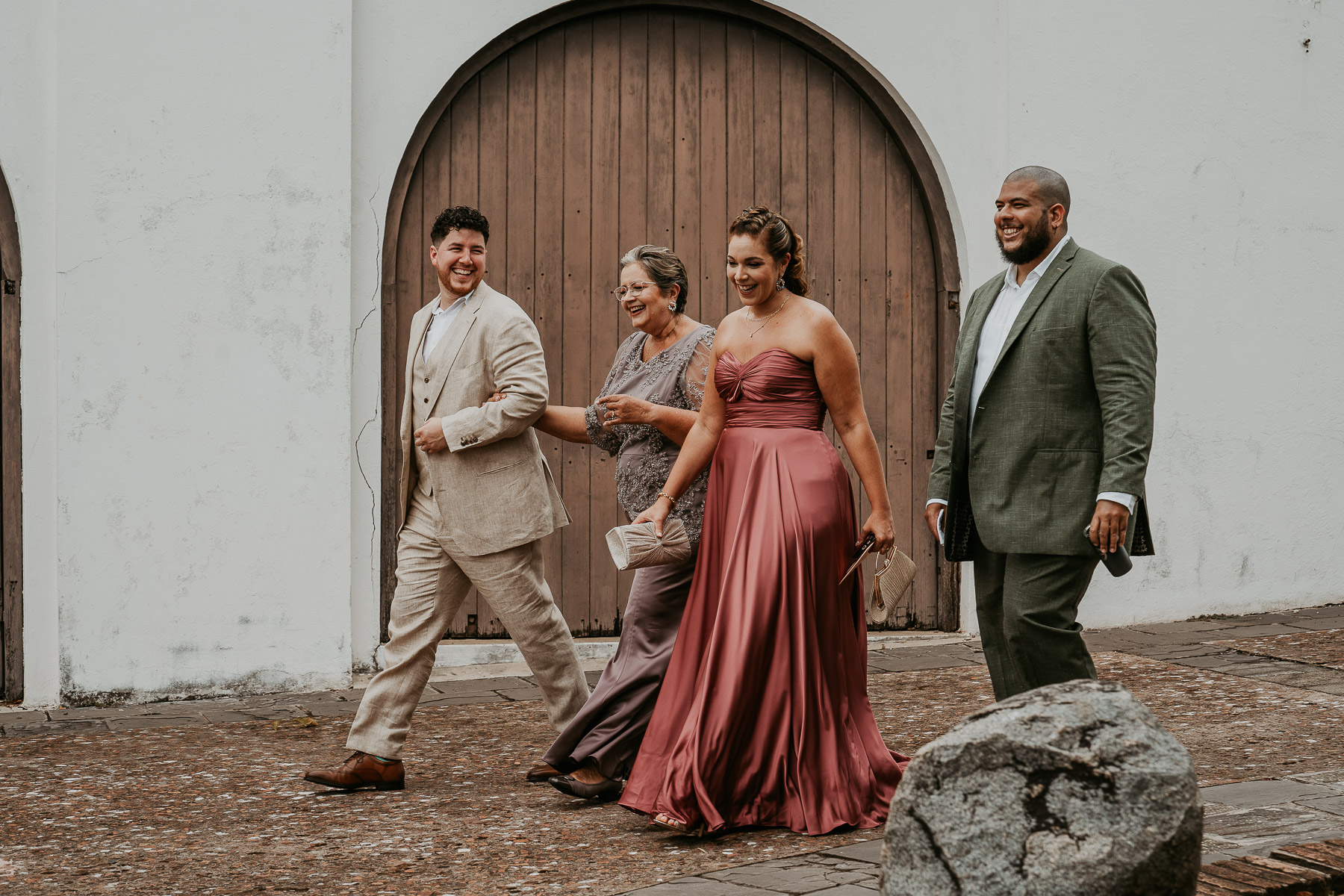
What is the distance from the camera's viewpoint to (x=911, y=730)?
201 inches

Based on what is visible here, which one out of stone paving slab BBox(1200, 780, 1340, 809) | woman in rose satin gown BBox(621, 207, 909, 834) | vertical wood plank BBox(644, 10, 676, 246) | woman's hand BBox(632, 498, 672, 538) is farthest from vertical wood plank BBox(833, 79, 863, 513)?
stone paving slab BBox(1200, 780, 1340, 809)

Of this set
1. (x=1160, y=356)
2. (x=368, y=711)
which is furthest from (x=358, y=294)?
(x=1160, y=356)

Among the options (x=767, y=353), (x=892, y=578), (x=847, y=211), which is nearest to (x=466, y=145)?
(x=847, y=211)

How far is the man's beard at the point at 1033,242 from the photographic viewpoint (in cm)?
368

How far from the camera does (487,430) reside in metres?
4.44

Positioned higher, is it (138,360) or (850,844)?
(138,360)

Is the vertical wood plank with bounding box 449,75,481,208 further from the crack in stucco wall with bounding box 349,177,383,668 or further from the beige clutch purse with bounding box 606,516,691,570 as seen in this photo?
the beige clutch purse with bounding box 606,516,691,570

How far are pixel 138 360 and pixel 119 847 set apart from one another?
2.59 metres

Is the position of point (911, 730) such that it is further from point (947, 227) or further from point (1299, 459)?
point (1299, 459)

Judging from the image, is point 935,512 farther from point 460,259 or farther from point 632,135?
point 632,135

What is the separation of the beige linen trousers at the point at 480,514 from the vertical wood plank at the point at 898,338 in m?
3.05

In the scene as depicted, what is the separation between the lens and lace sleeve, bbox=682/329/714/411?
4.42 meters

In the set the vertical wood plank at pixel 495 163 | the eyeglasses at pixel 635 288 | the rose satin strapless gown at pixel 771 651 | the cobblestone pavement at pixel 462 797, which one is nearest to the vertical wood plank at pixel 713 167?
the vertical wood plank at pixel 495 163

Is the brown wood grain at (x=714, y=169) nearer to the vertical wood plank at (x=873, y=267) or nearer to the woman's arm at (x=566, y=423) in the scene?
the vertical wood plank at (x=873, y=267)
